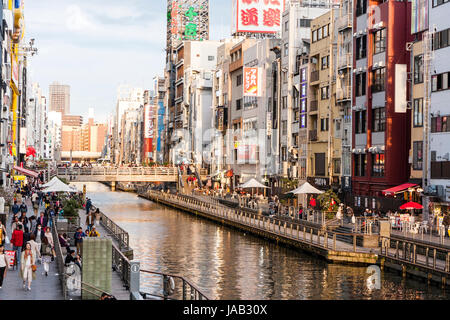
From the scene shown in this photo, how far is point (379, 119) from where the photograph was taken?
62.5 metres

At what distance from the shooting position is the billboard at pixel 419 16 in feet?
179

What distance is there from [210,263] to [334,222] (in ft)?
37.2

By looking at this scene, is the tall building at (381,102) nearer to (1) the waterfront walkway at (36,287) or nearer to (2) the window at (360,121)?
(2) the window at (360,121)

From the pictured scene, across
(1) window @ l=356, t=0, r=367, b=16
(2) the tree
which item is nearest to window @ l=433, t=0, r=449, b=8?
(1) window @ l=356, t=0, r=367, b=16

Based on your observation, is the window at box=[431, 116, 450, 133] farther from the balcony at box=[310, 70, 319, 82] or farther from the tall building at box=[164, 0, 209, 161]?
the tall building at box=[164, 0, 209, 161]

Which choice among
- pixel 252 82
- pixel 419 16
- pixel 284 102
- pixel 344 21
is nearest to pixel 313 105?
pixel 284 102

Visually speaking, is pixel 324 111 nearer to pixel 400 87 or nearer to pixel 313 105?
pixel 313 105

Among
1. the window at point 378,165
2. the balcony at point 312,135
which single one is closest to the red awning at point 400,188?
the window at point 378,165

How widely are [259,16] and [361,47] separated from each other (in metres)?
46.1

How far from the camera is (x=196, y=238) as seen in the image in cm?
6300

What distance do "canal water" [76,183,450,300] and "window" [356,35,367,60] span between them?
18.2 m

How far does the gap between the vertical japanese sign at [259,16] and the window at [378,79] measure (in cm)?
4734
